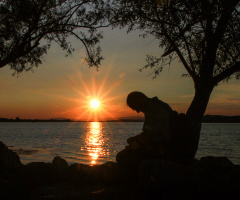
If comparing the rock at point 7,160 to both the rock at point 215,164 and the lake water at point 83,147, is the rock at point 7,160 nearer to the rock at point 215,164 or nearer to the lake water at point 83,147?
the rock at point 215,164

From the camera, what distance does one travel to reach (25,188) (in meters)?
7.66

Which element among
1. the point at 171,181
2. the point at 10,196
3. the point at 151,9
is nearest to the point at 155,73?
the point at 151,9

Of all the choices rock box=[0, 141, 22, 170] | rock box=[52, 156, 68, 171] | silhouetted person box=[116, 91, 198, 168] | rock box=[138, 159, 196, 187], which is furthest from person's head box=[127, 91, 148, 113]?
rock box=[0, 141, 22, 170]

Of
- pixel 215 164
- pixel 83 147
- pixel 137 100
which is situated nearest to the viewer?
pixel 137 100

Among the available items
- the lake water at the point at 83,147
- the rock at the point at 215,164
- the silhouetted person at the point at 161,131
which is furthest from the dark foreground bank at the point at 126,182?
the lake water at the point at 83,147

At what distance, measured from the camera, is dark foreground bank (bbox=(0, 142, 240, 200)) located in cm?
664

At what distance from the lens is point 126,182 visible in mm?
8023

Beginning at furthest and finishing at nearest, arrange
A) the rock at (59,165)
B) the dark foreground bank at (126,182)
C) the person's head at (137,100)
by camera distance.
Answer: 1. the rock at (59,165)
2. the person's head at (137,100)
3. the dark foreground bank at (126,182)

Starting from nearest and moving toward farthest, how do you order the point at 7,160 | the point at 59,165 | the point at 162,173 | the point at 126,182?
the point at 162,173 < the point at 126,182 < the point at 59,165 < the point at 7,160

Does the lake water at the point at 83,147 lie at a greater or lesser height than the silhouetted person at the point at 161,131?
lesser

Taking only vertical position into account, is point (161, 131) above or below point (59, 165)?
above

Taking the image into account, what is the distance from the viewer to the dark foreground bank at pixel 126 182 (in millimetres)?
6637

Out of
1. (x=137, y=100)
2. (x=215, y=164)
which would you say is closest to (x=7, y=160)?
(x=137, y=100)

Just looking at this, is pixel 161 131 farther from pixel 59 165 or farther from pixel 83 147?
pixel 83 147
